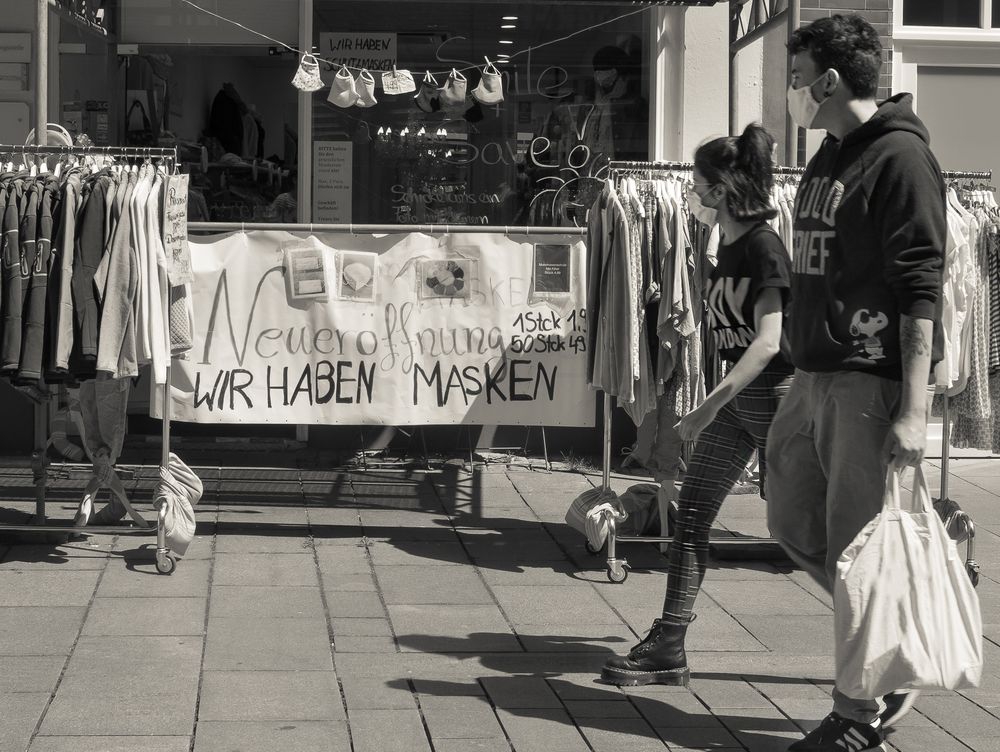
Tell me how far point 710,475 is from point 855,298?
40.7 inches

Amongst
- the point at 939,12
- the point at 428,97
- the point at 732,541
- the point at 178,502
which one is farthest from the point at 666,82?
the point at 178,502

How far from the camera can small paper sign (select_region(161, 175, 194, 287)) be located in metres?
6.14

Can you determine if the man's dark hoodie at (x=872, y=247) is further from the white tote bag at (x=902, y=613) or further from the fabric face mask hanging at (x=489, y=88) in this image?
the fabric face mask hanging at (x=489, y=88)

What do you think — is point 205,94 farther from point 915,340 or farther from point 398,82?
point 915,340

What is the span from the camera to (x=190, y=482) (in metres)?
6.50

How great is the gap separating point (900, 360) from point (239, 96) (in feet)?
19.5

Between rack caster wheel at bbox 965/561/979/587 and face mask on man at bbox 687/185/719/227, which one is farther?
rack caster wheel at bbox 965/561/979/587

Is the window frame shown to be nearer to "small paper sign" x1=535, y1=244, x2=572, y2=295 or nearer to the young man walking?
"small paper sign" x1=535, y1=244, x2=572, y2=295

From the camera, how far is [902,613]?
12.5ft

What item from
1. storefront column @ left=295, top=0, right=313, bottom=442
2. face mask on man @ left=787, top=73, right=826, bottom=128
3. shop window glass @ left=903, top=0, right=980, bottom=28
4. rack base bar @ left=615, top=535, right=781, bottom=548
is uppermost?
shop window glass @ left=903, top=0, right=980, bottom=28

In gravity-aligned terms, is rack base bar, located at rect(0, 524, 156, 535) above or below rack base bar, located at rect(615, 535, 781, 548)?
above

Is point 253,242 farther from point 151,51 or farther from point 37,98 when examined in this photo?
point 151,51

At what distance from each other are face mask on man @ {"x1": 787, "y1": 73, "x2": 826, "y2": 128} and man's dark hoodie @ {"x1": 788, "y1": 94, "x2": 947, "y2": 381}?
117 mm

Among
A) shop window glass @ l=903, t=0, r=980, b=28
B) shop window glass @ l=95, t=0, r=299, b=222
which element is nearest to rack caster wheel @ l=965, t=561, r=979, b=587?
shop window glass @ l=903, t=0, r=980, b=28
